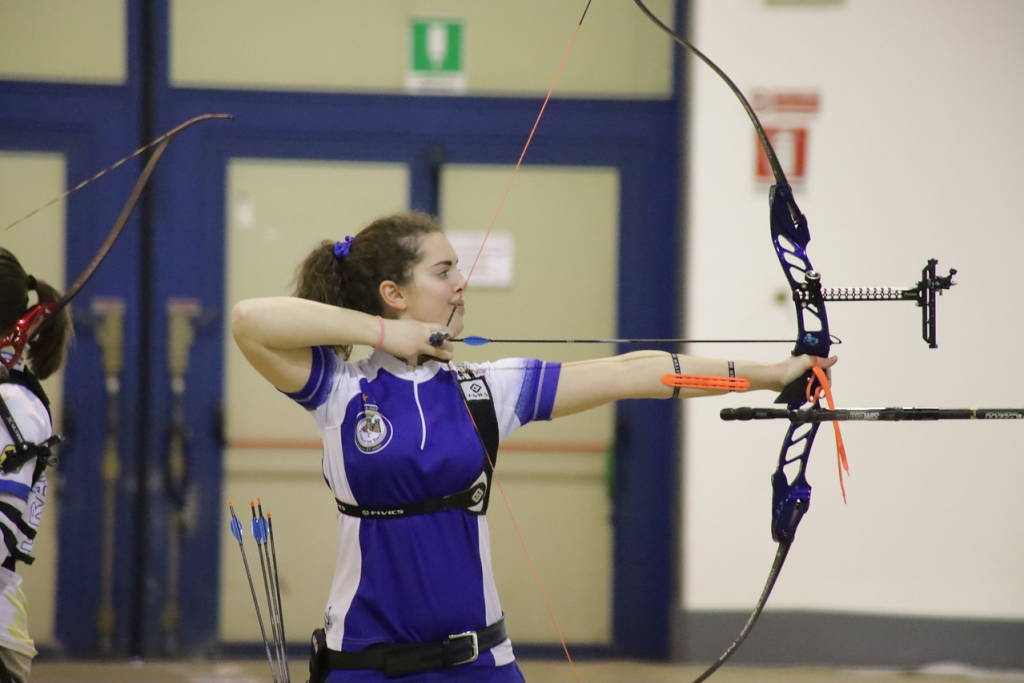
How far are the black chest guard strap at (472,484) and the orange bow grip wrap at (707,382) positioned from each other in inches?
9.4

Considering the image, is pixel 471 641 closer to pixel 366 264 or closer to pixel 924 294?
pixel 366 264

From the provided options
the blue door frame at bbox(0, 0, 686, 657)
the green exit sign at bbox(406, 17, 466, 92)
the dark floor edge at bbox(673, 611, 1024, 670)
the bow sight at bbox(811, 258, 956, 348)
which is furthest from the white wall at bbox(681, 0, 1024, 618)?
the bow sight at bbox(811, 258, 956, 348)

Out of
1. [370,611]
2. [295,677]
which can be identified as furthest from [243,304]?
[295,677]

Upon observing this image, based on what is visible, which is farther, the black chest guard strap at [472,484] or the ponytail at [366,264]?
the ponytail at [366,264]

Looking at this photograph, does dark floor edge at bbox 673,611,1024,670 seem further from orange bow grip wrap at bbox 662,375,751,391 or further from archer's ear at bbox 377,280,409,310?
archer's ear at bbox 377,280,409,310

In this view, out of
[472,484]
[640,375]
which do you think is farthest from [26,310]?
[640,375]

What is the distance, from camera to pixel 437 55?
10.3ft

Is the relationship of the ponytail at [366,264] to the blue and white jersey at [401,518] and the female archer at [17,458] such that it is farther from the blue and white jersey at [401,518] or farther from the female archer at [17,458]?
the female archer at [17,458]

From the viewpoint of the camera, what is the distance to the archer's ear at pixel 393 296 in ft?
4.96

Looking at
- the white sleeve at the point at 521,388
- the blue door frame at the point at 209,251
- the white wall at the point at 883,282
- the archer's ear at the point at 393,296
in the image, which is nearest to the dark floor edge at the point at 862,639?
the white wall at the point at 883,282

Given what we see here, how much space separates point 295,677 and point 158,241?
123cm

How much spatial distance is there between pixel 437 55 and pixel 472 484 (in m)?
1.98

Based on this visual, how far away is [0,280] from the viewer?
5.63ft

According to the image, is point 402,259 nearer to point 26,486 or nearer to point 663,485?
point 26,486
